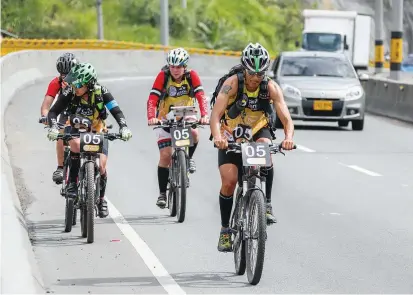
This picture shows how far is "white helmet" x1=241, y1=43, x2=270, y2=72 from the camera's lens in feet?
29.7

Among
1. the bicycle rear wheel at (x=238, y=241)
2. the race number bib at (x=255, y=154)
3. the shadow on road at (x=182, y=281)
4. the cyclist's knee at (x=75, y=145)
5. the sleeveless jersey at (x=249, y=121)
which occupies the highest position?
the sleeveless jersey at (x=249, y=121)

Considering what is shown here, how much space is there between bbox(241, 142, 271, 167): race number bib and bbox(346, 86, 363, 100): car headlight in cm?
1555

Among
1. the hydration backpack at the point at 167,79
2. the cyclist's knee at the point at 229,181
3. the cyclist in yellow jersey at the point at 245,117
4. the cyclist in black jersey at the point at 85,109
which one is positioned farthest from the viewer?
the hydration backpack at the point at 167,79

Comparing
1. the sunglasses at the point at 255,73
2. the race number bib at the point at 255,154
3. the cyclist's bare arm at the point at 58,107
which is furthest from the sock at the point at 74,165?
the race number bib at the point at 255,154

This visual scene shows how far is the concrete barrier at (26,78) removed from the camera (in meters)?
7.65

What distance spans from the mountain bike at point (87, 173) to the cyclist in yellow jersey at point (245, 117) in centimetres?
154

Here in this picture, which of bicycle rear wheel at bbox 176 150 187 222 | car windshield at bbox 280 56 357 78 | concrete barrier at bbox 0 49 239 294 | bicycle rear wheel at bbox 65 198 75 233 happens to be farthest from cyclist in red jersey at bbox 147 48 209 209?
car windshield at bbox 280 56 357 78

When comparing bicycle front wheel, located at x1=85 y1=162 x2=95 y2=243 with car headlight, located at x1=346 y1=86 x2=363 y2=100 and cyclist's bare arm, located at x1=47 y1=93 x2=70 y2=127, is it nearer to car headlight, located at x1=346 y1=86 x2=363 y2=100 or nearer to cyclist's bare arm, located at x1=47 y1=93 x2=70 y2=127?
cyclist's bare arm, located at x1=47 y1=93 x2=70 y2=127

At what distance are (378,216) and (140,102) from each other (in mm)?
18876

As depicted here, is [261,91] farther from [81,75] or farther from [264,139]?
[81,75]

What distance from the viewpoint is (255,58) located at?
9.05m

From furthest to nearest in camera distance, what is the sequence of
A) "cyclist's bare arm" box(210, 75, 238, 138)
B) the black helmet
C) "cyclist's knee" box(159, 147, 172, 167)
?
"cyclist's knee" box(159, 147, 172, 167), the black helmet, "cyclist's bare arm" box(210, 75, 238, 138)

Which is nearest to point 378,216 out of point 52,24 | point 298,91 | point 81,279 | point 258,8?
point 81,279

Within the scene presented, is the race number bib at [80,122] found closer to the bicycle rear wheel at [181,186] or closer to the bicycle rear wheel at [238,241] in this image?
the bicycle rear wheel at [181,186]
